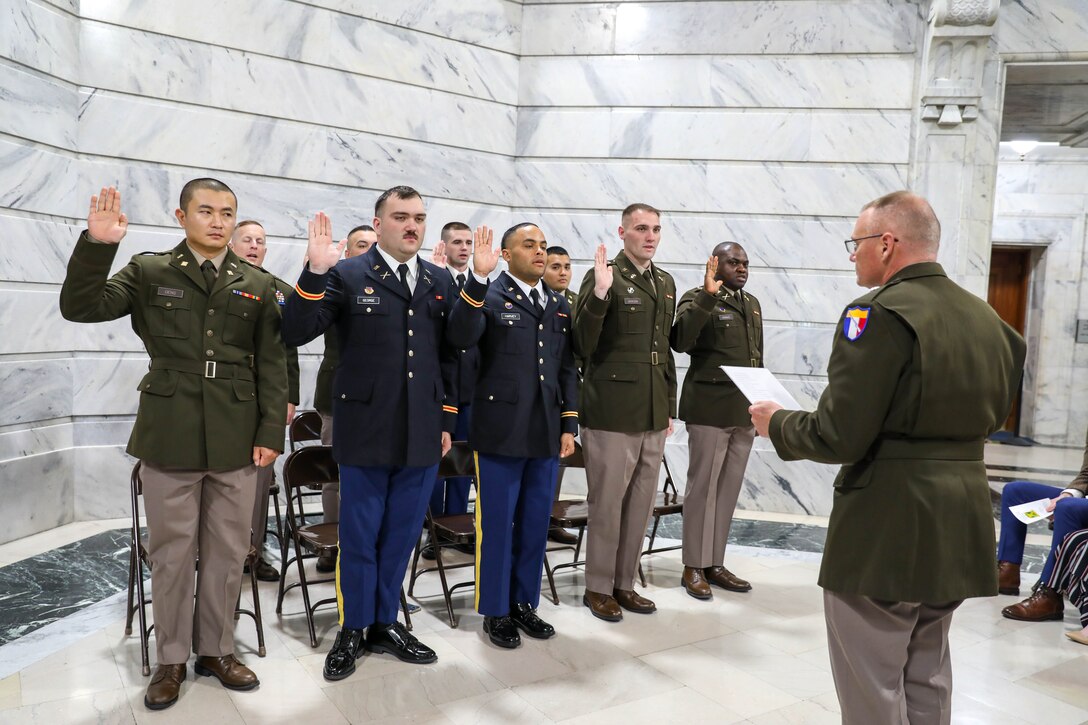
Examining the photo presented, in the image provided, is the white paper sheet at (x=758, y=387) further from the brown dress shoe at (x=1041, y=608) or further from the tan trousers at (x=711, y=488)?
the brown dress shoe at (x=1041, y=608)

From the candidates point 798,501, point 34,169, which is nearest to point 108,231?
point 34,169

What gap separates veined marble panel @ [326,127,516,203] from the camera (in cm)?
620

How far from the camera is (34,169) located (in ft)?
16.1

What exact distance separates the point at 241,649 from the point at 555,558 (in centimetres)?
205

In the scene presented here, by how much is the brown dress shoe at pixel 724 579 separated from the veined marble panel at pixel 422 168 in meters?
3.74

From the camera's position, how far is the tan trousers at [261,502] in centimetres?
411

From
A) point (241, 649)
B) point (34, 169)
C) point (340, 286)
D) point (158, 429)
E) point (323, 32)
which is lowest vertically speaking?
point (241, 649)

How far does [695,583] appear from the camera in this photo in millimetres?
4320

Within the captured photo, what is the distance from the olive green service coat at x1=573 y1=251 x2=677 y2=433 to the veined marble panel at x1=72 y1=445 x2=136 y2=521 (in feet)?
11.2

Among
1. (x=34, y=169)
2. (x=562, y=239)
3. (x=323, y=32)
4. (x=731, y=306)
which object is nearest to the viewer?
(x=731, y=306)

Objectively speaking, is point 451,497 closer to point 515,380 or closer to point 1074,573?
point 515,380

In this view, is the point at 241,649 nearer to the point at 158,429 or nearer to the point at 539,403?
the point at 158,429

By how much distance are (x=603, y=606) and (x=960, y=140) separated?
458cm

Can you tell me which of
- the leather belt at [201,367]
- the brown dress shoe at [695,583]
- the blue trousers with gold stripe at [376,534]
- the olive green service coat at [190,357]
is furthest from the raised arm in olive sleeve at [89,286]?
the brown dress shoe at [695,583]
